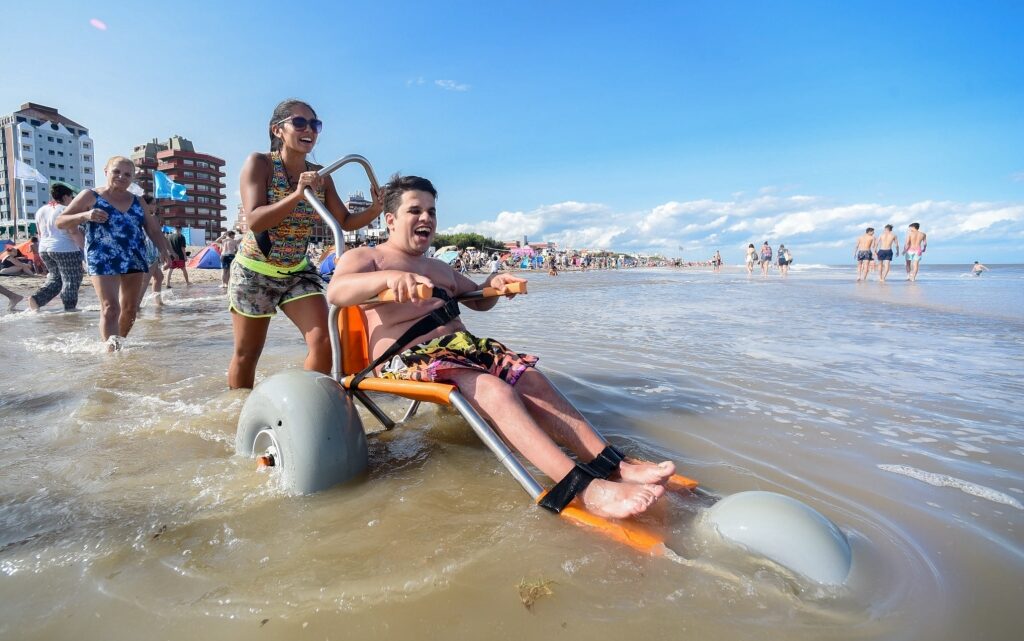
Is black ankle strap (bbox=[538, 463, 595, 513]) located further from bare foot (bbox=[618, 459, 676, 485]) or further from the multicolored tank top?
the multicolored tank top

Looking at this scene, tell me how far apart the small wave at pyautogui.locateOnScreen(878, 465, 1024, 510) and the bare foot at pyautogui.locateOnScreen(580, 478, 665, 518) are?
1192 mm

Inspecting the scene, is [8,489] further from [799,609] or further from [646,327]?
[646,327]

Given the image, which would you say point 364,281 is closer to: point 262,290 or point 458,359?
point 458,359

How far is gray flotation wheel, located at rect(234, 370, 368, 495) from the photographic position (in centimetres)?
202

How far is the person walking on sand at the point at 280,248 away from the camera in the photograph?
3.04 meters

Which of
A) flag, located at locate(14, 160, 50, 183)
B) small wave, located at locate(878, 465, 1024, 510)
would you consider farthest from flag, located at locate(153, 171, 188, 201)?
small wave, located at locate(878, 465, 1024, 510)

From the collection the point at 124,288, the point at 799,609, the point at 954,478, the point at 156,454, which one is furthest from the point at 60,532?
the point at 124,288

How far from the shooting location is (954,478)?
7.04 feet

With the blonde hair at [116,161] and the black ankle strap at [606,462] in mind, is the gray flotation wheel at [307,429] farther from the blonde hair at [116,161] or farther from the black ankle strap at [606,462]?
the blonde hair at [116,161]

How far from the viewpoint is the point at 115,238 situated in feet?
15.2

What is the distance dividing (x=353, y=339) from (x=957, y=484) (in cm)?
266

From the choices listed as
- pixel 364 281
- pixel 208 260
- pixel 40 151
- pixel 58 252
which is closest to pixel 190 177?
pixel 40 151

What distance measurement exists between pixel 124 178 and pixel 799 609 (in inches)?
220

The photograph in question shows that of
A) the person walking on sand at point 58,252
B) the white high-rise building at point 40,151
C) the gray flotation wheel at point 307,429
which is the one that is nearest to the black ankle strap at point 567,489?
the gray flotation wheel at point 307,429
